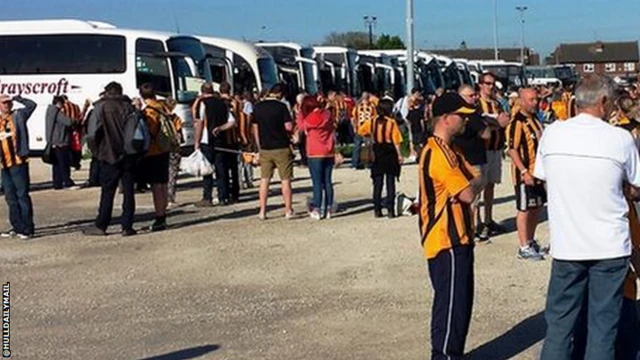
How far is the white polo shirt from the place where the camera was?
17.7 feet

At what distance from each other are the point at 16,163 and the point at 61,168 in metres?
6.62

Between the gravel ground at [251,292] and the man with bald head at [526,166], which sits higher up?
the man with bald head at [526,166]

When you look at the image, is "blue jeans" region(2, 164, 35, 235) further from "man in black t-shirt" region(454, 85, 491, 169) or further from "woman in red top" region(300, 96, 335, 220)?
"man in black t-shirt" region(454, 85, 491, 169)

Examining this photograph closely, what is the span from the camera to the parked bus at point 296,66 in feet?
114

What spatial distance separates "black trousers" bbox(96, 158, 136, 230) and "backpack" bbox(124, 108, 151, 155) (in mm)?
230

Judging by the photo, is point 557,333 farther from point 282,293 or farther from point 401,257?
A: point 401,257

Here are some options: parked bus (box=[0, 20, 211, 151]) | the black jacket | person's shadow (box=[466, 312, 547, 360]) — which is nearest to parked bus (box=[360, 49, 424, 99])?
parked bus (box=[0, 20, 211, 151])

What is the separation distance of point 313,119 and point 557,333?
800 centimetres

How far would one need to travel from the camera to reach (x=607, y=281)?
218 inches

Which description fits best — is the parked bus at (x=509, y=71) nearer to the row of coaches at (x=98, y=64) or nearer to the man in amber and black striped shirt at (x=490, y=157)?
the row of coaches at (x=98, y=64)

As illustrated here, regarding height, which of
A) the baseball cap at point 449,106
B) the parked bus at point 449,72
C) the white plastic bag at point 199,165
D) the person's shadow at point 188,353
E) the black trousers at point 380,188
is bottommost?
the person's shadow at point 188,353

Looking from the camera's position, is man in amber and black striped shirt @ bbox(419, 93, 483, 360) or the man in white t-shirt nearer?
the man in white t-shirt

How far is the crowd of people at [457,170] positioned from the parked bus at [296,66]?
532 inches

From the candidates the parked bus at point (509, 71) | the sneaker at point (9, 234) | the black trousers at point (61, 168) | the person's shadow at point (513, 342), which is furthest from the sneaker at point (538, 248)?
the parked bus at point (509, 71)
